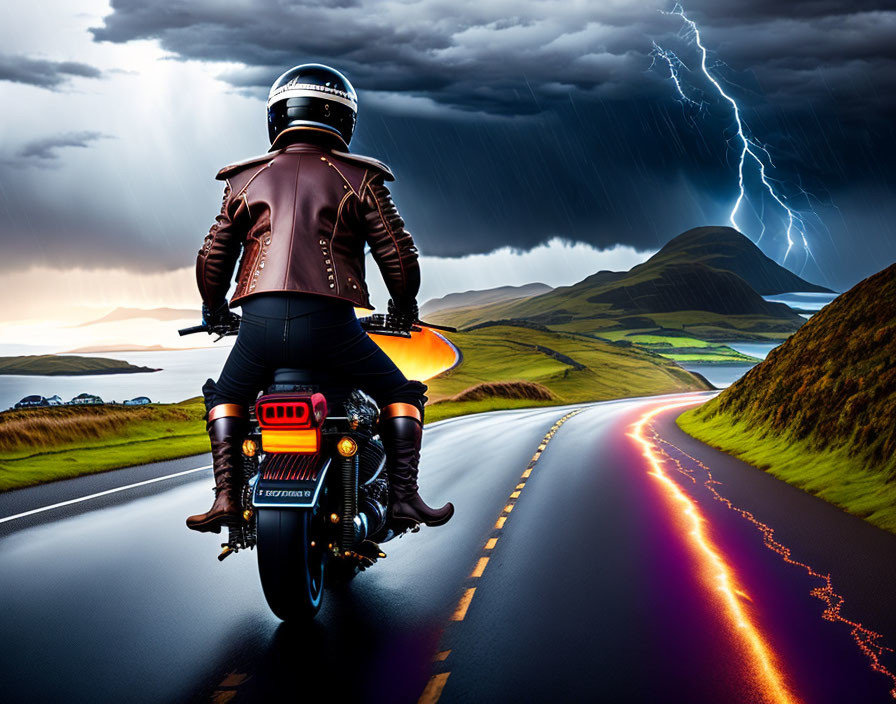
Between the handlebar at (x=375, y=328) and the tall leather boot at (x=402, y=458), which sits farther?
the handlebar at (x=375, y=328)

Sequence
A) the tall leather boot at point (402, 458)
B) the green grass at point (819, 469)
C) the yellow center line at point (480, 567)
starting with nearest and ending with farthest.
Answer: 1. the tall leather boot at point (402, 458)
2. the yellow center line at point (480, 567)
3. the green grass at point (819, 469)


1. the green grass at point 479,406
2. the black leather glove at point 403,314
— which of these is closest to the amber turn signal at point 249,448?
the black leather glove at point 403,314

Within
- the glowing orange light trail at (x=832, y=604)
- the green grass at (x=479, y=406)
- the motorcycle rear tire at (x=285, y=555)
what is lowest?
the green grass at (x=479, y=406)

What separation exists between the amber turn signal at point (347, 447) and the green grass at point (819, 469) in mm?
6714

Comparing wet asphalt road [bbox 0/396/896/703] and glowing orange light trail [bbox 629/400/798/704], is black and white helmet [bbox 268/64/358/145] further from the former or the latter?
glowing orange light trail [bbox 629/400/798/704]

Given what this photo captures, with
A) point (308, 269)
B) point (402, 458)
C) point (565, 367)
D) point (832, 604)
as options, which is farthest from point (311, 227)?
point (565, 367)

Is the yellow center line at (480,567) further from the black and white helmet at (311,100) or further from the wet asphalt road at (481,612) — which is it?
the black and white helmet at (311,100)

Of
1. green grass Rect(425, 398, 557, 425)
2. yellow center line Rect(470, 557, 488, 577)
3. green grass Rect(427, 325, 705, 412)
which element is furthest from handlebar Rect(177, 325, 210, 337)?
green grass Rect(427, 325, 705, 412)

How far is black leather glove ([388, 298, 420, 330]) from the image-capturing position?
19.1 ft

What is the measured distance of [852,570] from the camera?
23.4ft

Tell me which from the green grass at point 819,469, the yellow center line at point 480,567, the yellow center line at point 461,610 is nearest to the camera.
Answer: the yellow center line at point 461,610

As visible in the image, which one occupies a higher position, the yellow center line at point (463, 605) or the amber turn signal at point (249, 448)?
the amber turn signal at point (249, 448)

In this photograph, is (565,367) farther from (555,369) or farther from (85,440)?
(85,440)

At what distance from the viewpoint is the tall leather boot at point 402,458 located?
18.8 ft
